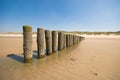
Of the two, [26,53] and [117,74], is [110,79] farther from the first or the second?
[26,53]

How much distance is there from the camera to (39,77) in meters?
3.84

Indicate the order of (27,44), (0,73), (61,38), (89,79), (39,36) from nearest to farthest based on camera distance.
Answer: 1. (89,79)
2. (0,73)
3. (27,44)
4. (39,36)
5. (61,38)

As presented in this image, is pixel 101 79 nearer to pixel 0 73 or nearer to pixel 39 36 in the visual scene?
pixel 0 73

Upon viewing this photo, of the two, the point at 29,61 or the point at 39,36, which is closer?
the point at 29,61

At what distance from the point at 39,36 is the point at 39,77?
3.03 metres

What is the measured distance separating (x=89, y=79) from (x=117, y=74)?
129 centimetres

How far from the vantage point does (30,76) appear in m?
3.94

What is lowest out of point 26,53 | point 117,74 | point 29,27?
point 117,74

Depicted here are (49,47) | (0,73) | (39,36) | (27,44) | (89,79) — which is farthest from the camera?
(49,47)

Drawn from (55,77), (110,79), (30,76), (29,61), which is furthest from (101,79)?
(29,61)

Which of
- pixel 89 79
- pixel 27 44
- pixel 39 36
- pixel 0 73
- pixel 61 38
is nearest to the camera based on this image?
pixel 89 79

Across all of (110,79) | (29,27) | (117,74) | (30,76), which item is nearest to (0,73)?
(30,76)

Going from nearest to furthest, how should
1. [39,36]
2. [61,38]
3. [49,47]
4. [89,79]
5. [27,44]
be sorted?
[89,79]
[27,44]
[39,36]
[49,47]
[61,38]

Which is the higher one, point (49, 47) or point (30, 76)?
point (49, 47)
